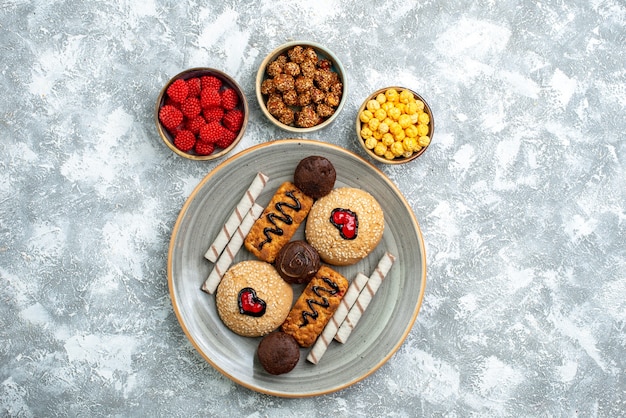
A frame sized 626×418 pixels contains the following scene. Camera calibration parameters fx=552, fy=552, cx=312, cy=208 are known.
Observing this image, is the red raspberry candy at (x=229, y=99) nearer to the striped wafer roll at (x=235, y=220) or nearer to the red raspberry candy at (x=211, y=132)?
the red raspberry candy at (x=211, y=132)

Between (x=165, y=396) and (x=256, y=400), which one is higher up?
(x=256, y=400)

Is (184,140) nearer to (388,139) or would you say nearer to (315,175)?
(315,175)

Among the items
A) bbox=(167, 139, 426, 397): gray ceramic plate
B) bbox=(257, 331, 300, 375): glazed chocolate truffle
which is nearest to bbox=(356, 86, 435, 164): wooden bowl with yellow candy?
bbox=(167, 139, 426, 397): gray ceramic plate

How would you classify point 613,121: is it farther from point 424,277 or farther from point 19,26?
point 19,26

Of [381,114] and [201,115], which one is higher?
[381,114]

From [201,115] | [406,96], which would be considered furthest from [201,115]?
[406,96]

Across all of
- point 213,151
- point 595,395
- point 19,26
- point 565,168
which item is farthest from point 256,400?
point 19,26

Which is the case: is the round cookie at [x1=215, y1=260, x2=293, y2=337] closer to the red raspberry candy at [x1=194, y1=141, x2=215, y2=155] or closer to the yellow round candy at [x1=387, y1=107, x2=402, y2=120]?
the red raspberry candy at [x1=194, y1=141, x2=215, y2=155]
